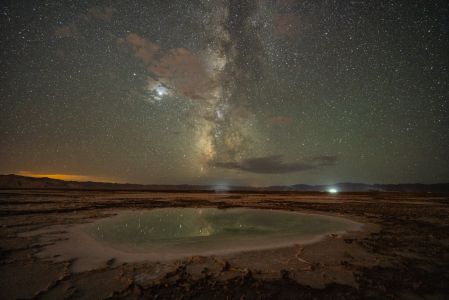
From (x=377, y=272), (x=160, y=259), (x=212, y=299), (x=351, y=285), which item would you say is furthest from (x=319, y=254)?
Result: (x=160, y=259)

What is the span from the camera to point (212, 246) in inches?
325

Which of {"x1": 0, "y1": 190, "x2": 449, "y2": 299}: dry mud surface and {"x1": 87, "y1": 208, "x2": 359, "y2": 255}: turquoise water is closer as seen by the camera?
{"x1": 0, "y1": 190, "x2": 449, "y2": 299}: dry mud surface

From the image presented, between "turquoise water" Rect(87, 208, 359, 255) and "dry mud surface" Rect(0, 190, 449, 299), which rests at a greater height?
"dry mud surface" Rect(0, 190, 449, 299)

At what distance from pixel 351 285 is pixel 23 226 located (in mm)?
14620

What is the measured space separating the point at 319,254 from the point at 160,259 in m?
5.26

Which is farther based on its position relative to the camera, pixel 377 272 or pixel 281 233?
pixel 281 233

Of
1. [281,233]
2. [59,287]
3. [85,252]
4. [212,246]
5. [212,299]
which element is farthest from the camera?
[281,233]

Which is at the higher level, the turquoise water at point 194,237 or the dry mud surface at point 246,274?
the dry mud surface at point 246,274

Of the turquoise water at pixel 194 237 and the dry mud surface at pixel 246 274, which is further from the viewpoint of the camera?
the turquoise water at pixel 194 237

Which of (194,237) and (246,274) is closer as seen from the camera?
(246,274)

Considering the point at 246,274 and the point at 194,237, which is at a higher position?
the point at 246,274

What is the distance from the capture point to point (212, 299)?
14.0ft

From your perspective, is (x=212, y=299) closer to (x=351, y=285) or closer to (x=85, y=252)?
(x=351, y=285)

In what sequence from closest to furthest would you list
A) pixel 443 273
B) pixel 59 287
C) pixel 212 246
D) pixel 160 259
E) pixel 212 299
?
pixel 212 299
pixel 59 287
pixel 443 273
pixel 160 259
pixel 212 246
